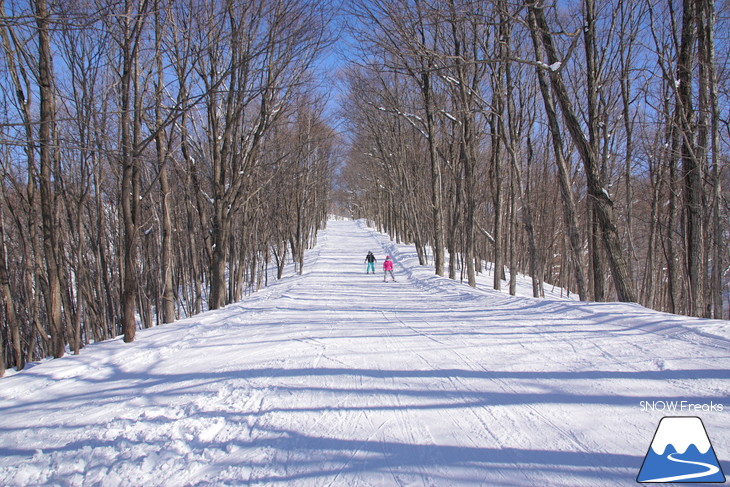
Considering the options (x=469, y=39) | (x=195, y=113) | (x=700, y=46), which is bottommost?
(x=195, y=113)

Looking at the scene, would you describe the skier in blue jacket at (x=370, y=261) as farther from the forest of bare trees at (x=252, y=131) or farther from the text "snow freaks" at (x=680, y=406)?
the text "snow freaks" at (x=680, y=406)

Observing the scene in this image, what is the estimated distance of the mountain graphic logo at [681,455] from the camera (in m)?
2.46

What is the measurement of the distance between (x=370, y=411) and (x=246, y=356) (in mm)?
2544

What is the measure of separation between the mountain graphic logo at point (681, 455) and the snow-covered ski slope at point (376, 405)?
0.24ft

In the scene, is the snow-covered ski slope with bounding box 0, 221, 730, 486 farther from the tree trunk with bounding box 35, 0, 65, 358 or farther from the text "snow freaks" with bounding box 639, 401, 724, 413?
→ the tree trunk with bounding box 35, 0, 65, 358

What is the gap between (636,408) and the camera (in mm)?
3289

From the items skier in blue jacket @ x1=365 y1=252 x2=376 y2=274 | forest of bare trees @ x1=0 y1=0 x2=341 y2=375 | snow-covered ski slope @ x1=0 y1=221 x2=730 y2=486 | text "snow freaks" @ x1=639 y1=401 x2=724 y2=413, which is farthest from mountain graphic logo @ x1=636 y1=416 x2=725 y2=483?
skier in blue jacket @ x1=365 y1=252 x2=376 y2=274

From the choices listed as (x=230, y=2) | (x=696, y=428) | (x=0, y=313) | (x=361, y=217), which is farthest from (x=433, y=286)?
(x=361, y=217)

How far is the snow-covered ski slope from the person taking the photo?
110 inches

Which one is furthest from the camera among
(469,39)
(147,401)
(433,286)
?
(469,39)

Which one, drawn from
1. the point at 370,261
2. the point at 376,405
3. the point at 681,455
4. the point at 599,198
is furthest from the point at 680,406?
the point at 370,261

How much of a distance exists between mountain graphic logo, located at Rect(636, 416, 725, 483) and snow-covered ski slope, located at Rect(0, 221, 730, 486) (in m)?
0.07

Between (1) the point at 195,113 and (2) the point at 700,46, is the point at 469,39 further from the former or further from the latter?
(1) the point at 195,113

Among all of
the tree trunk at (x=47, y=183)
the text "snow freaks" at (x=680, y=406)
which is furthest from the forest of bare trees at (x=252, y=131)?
the text "snow freaks" at (x=680, y=406)
